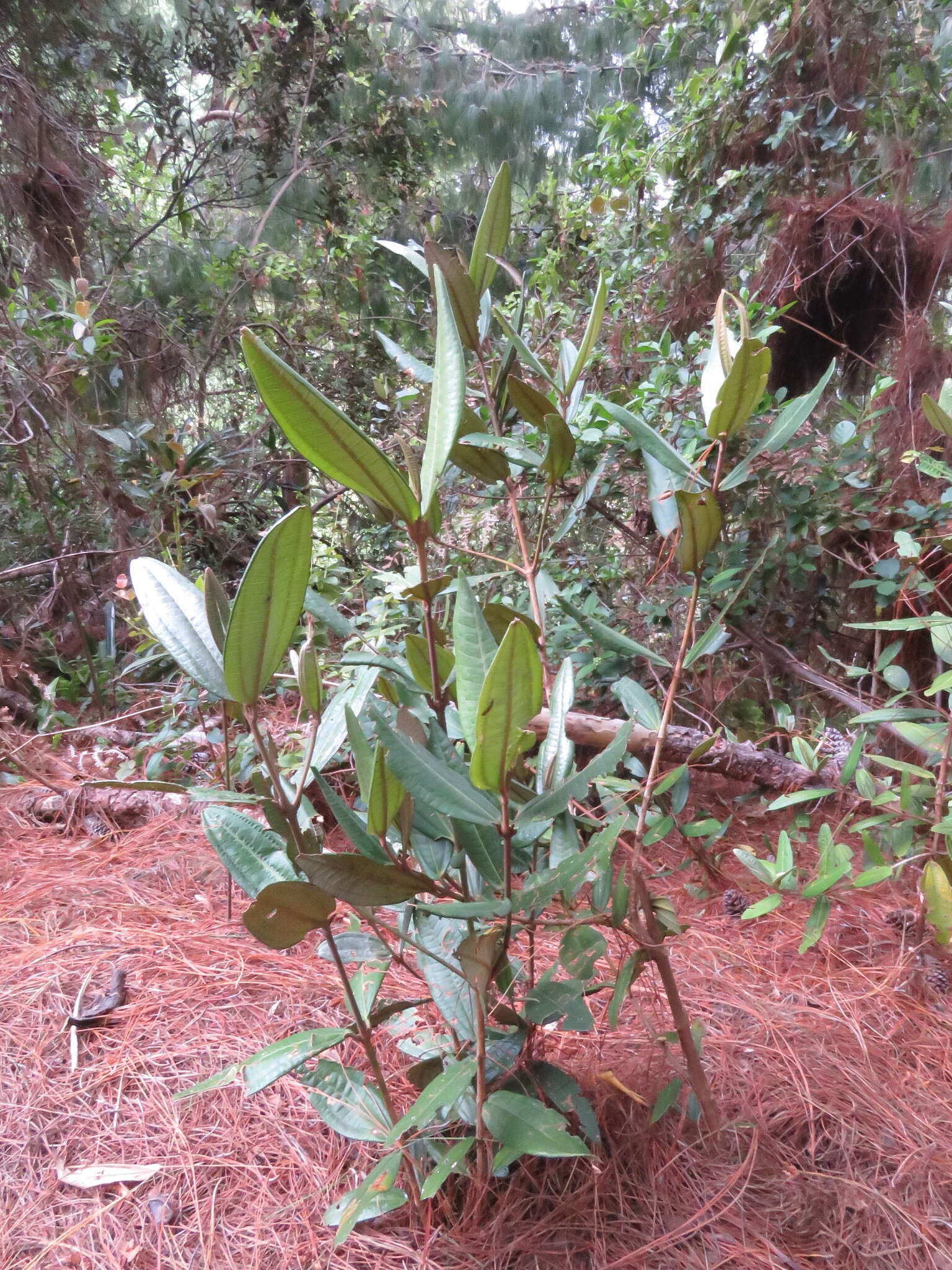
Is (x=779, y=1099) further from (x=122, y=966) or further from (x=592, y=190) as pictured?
(x=592, y=190)

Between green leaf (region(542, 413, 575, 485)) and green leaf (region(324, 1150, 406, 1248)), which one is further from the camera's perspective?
green leaf (region(542, 413, 575, 485))

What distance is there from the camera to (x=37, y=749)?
1.99m

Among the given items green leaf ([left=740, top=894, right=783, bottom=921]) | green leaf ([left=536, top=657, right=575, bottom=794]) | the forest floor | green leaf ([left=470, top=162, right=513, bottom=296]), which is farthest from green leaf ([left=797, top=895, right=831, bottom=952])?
green leaf ([left=470, top=162, right=513, bottom=296])

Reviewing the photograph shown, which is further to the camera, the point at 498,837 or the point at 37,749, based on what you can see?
the point at 37,749

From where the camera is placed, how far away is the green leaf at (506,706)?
41 cm

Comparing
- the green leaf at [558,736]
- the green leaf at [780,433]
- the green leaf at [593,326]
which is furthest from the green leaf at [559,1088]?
the green leaf at [593,326]

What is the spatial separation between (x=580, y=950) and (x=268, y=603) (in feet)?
1.25

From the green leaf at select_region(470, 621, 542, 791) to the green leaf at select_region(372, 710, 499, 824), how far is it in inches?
0.6

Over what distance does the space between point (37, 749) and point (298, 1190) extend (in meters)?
1.68

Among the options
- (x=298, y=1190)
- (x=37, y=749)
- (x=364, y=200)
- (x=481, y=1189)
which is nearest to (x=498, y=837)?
(x=481, y=1189)

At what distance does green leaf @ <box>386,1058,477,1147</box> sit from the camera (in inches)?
19.0

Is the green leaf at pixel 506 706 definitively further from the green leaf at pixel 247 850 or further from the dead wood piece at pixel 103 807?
the dead wood piece at pixel 103 807

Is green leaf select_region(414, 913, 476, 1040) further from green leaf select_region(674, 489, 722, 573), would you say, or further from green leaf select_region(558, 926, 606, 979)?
green leaf select_region(674, 489, 722, 573)

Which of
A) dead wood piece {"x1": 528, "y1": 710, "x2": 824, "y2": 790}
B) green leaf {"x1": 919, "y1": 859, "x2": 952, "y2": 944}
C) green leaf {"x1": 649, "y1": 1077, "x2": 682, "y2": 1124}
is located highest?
green leaf {"x1": 649, "y1": 1077, "x2": 682, "y2": 1124}
